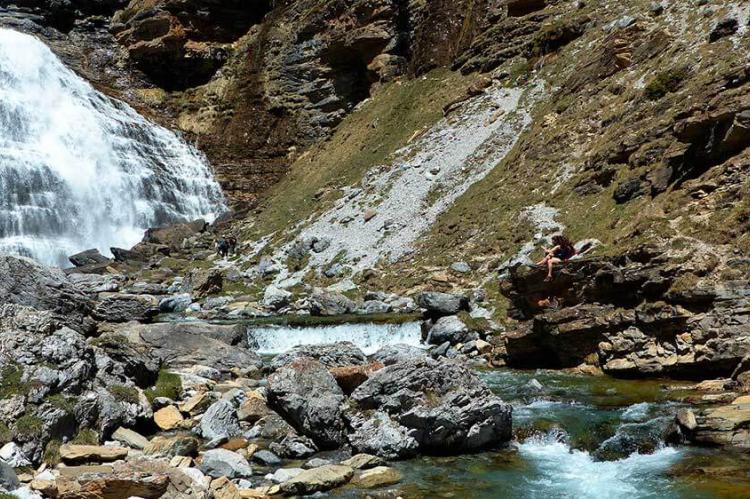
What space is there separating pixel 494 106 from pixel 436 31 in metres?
13.7

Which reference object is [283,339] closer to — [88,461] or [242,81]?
[88,461]

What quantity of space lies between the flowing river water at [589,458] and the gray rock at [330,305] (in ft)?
41.5

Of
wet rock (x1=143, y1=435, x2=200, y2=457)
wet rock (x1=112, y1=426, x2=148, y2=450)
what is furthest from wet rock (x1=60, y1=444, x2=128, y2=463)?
wet rock (x1=112, y1=426, x2=148, y2=450)

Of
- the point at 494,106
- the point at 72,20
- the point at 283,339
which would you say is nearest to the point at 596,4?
the point at 494,106

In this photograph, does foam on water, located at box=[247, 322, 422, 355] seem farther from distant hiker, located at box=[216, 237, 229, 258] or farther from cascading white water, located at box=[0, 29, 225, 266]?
cascading white water, located at box=[0, 29, 225, 266]

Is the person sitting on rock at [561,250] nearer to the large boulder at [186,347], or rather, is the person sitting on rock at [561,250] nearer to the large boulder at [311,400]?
the large boulder at [186,347]

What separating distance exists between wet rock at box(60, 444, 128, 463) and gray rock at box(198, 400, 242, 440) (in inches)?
70.9

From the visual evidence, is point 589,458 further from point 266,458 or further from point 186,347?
point 186,347

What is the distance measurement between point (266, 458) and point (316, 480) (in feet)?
4.80

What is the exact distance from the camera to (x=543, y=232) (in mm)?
25078

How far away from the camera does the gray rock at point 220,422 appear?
11180 millimetres

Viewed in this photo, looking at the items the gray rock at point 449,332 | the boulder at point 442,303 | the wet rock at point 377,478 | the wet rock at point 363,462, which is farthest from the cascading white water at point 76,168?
the wet rock at point 377,478

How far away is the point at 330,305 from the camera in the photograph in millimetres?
26703

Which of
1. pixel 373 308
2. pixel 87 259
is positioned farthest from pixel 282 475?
pixel 87 259
